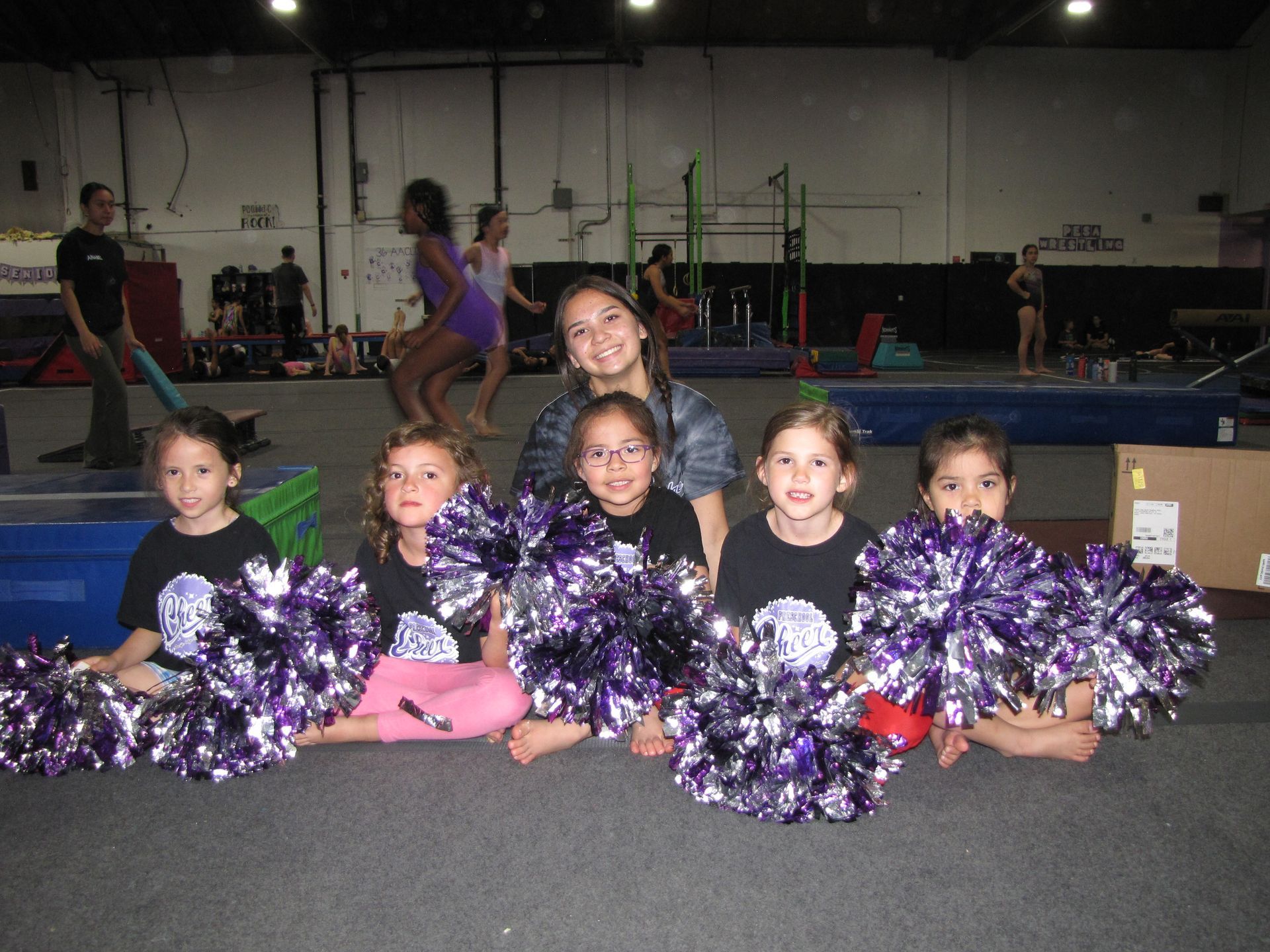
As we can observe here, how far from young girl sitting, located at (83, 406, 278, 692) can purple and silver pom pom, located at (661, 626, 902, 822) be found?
0.97 m

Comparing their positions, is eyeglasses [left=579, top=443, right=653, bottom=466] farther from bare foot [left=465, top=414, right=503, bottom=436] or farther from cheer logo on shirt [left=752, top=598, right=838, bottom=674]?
bare foot [left=465, top=414, right=503, bottom=436]

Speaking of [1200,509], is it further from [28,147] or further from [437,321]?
[28,147]

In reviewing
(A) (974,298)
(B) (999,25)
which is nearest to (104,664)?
(B) (999,25)

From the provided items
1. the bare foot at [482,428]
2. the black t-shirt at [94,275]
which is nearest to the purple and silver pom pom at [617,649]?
the black t-shirt at [94,275]

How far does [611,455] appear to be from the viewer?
1.78m

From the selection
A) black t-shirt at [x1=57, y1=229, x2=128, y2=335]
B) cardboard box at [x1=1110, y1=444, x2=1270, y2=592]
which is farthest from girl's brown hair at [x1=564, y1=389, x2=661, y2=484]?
black t-shirt at [x1=57, y1=229, x2=128, y2=335]

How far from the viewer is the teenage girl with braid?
6.72 ft

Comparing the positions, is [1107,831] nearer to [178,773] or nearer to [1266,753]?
[1266,753]

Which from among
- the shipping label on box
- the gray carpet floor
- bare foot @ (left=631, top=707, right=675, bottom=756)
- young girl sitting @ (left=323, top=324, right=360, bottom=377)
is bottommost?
the gray carpet floor

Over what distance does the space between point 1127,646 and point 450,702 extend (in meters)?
1.14

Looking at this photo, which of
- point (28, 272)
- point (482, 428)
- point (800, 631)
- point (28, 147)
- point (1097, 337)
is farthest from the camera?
point (1097, 337)

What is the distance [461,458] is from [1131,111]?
16.5m

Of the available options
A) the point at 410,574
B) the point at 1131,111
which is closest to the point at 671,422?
the point at 410,574

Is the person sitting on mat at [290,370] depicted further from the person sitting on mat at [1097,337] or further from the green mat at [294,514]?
the person sitting on mat at [1097,337]
